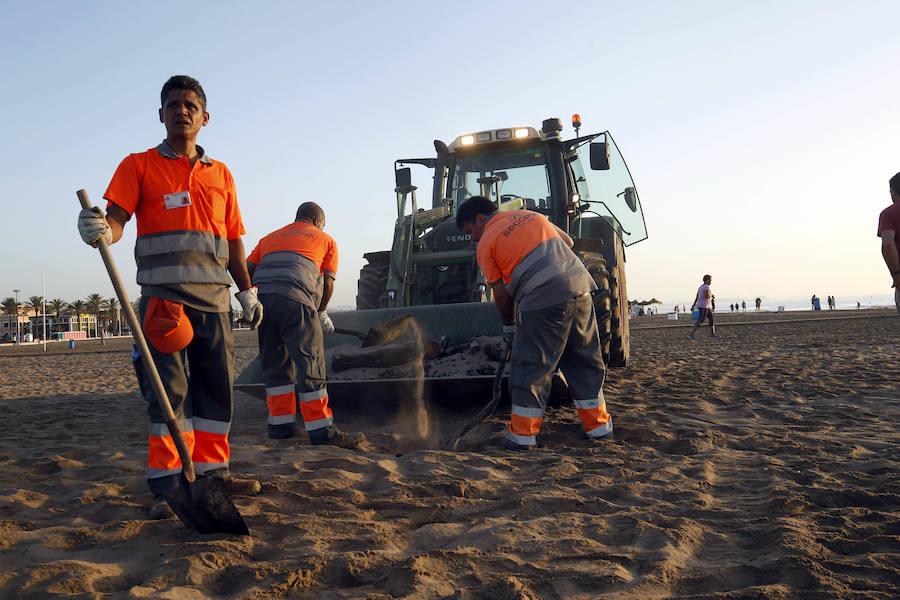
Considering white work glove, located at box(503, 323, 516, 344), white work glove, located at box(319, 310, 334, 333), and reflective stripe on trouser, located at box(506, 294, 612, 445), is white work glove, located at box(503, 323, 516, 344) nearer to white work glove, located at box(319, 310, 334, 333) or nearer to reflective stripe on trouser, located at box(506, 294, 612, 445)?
reflective stripe on trouser, located at box(506, 294, 612, 445)

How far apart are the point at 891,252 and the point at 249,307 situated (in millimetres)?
4332

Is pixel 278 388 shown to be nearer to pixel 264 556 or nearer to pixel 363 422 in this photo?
pixel 363 422

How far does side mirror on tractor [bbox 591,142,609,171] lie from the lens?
6270 millimetres

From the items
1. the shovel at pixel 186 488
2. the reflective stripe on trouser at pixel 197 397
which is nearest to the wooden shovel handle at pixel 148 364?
the shovel at pixel 186 488

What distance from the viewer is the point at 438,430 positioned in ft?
14.2

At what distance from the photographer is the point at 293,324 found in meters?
4.10

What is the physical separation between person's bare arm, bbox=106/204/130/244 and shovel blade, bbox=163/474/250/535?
104 cm

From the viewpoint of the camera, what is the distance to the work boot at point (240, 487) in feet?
8.86

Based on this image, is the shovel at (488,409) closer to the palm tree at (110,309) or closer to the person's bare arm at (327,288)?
the person's bare arm at (327,288)

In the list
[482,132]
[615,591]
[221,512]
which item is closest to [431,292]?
[482,132]

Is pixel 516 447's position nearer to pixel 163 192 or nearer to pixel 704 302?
pixel 163 192

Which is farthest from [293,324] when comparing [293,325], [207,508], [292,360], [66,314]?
[66,314]

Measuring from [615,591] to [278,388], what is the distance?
300 cm

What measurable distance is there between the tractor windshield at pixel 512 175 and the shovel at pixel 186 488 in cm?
495
